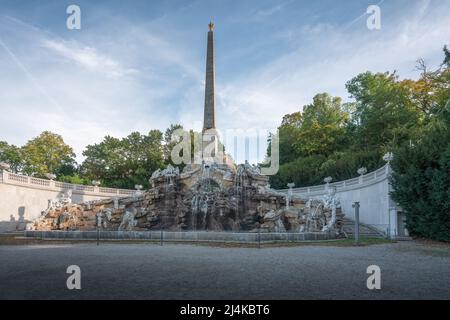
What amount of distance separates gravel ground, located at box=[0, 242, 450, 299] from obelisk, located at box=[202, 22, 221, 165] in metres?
27.0

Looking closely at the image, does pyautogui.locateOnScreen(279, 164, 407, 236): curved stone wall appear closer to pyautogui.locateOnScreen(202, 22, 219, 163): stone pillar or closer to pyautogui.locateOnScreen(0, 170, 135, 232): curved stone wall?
pyautogui.locateOnScreen(202, 22, 219, 163): stone pillar

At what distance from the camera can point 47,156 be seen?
55.2 m

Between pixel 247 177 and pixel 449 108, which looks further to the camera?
pixel 247 177

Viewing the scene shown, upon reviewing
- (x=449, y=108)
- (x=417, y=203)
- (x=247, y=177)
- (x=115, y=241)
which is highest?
(x=449, y=108)

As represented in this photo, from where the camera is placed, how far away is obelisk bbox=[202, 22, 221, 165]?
38.8 m

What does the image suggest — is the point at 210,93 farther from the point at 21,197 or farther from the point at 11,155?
the point at 11,155

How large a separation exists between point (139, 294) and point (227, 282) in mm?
2063

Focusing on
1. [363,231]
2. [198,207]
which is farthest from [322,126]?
[198,207]

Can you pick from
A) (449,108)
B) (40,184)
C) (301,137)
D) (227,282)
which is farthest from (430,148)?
(40,184)

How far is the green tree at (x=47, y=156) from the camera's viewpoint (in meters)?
52.5

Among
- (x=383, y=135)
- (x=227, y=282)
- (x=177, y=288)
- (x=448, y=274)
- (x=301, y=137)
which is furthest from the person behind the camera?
(x=301, y=137)

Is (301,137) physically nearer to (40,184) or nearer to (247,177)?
(247,177)

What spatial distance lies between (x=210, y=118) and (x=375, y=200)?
19672mm
